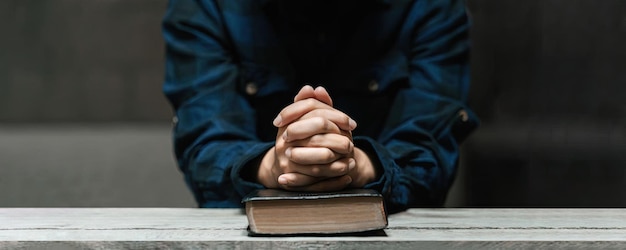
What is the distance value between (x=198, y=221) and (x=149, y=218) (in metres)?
0.05

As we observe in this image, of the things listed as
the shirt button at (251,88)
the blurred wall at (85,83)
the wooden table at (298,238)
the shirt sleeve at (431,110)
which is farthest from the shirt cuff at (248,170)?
the blurred wall at (85,83)

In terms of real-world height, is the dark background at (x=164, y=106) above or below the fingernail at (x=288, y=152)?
below

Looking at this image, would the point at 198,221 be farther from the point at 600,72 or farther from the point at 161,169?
the point at 161,169

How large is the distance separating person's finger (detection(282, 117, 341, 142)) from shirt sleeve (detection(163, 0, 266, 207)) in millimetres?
243

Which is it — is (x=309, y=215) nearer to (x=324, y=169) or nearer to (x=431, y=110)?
→ (x=324, y=169)

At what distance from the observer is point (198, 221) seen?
2.33 feet

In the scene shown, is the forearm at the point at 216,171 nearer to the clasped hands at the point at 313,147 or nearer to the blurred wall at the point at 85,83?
the clasped hands at the point at 313,147

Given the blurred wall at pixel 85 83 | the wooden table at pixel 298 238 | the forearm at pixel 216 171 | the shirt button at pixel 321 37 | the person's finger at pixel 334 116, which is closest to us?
the wooden table at pixel 298 238

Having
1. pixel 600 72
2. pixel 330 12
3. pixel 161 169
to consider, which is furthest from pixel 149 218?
pixel 161 169

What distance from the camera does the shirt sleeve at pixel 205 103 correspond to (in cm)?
98

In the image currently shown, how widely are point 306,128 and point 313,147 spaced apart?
0.02 metres

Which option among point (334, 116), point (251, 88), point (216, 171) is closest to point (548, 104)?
point (251, 88)

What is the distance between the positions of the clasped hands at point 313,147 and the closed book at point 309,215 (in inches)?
2.4

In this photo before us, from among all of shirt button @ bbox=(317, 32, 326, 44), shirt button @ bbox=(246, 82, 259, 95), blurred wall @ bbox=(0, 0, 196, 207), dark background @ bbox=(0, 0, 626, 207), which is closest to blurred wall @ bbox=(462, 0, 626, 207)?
dark background @ bbox=(0, 0, 626, 207)
